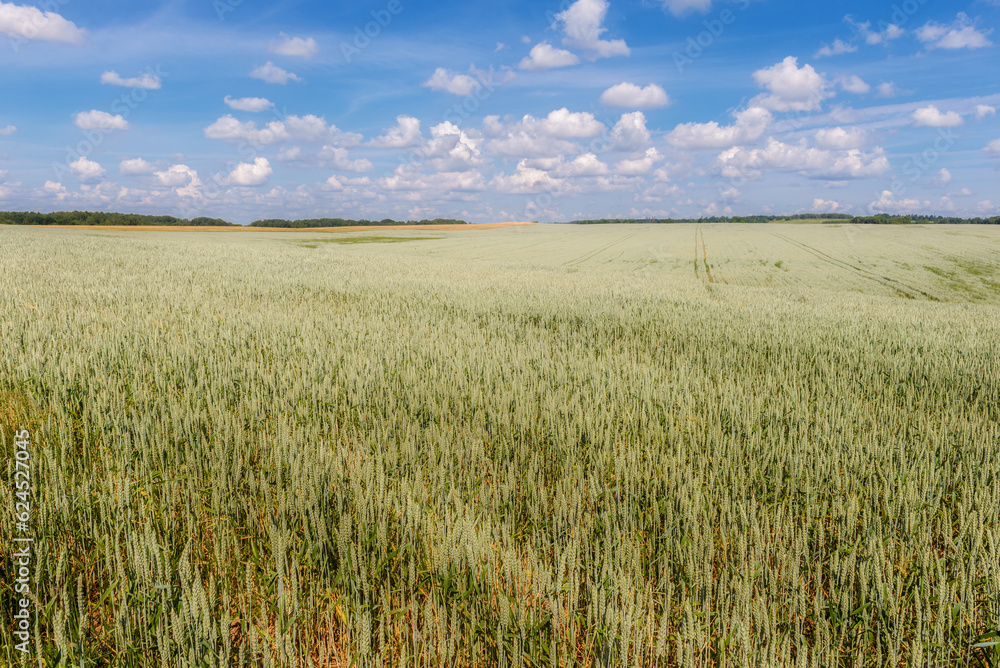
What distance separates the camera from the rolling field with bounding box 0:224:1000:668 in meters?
1.88

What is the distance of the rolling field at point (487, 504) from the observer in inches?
73.9

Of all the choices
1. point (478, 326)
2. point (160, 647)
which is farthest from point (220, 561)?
point (478, 326)

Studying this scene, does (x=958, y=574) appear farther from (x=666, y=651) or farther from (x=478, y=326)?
(x=478, y=326)

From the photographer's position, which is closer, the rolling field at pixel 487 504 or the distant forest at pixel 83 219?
the rolling field at pixel 487 504

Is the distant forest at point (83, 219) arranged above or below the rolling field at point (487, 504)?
above

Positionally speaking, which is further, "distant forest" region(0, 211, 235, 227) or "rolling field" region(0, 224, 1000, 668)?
"distant forest" region(0, 211, 235, 227)

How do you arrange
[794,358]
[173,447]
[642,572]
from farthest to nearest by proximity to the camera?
[794,358], [173,447], [642,572]

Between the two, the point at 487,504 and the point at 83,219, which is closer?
the point at 487,504

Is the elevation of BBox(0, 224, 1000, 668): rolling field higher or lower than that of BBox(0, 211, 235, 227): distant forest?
lower

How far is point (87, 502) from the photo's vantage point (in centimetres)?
241

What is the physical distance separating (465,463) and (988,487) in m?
3.27

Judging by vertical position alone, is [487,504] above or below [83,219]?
below

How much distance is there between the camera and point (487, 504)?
2.73m

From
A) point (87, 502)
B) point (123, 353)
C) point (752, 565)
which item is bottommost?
point (752, 565)
